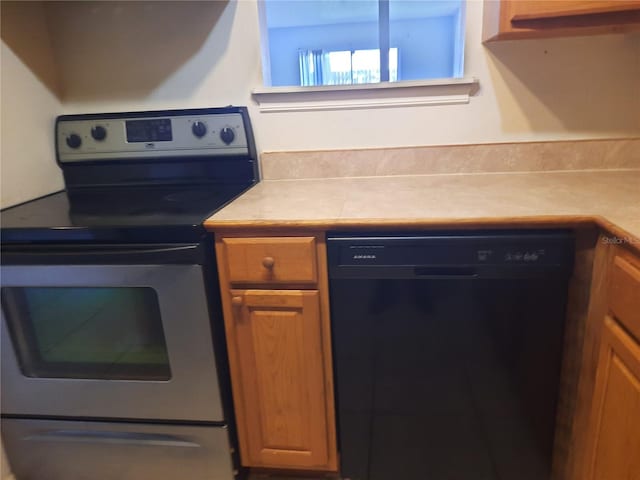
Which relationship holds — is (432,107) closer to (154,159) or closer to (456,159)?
(456,159)

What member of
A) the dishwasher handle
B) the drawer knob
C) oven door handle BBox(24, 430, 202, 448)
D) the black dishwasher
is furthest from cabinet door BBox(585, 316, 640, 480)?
oven door handle BBox(24, 430, 202, 448)

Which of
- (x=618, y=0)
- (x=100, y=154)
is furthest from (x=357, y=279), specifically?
(x=100, y=154)

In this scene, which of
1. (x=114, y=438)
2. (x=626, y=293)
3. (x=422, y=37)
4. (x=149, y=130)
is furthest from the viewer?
(x=422, y=37)

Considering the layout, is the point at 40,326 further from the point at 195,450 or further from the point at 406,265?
the point at 406,265

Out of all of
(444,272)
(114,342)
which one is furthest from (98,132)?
(444,272)

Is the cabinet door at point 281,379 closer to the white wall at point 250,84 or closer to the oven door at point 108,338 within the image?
Answer: the oven door at point 108,338

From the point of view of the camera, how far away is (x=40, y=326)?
1.27 meters

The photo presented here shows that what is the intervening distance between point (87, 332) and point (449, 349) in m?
1.01

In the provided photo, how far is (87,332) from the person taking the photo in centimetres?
126

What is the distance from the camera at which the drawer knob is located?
1145mm

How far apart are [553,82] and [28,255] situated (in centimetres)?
175

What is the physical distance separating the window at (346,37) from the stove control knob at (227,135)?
3109 millimetres

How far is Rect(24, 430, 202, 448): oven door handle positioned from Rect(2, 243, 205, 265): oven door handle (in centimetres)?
55

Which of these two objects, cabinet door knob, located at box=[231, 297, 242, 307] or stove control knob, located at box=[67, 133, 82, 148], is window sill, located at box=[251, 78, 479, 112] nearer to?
stove control knob, located at box=[67, 133, 82, 148]
